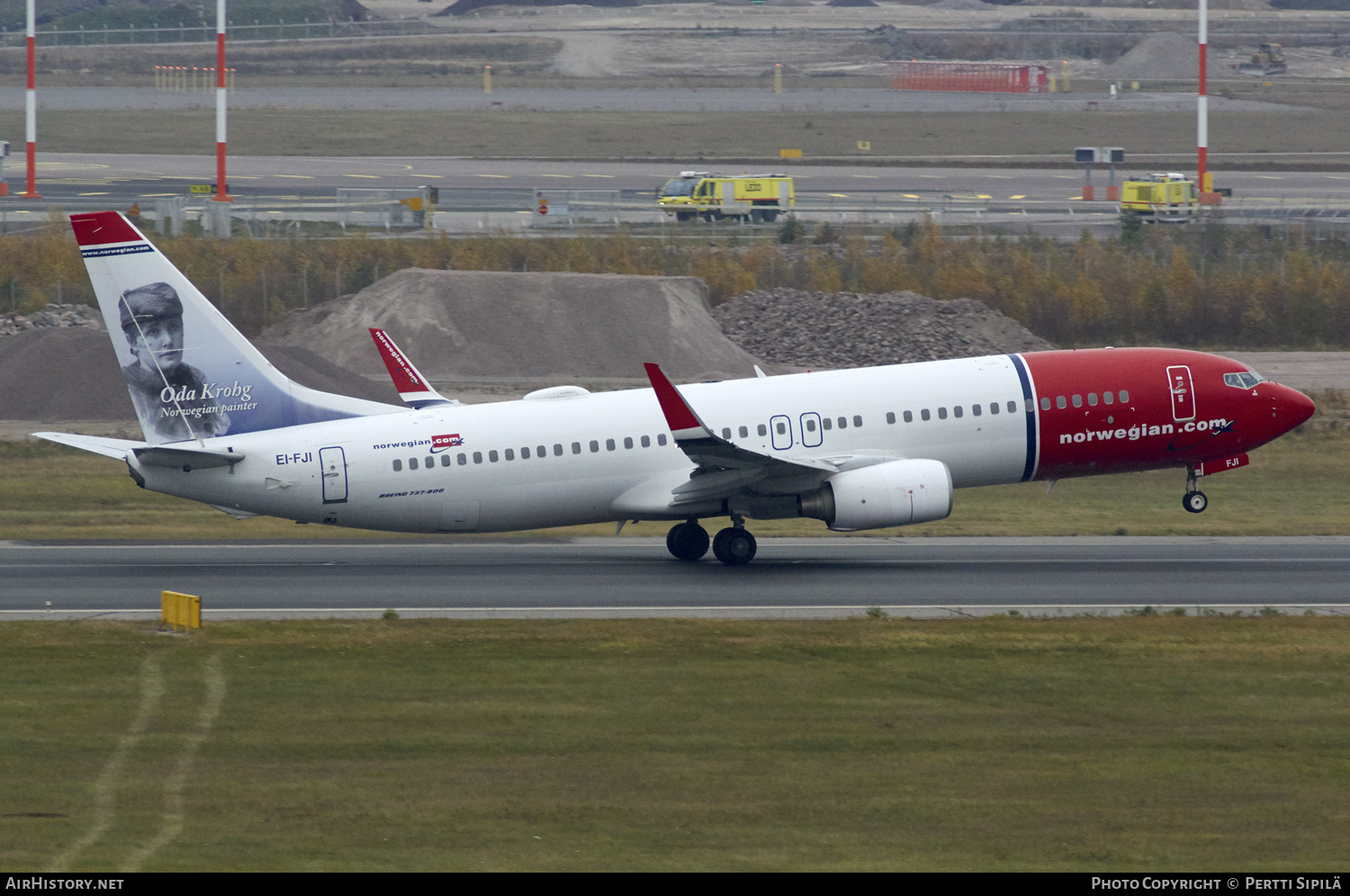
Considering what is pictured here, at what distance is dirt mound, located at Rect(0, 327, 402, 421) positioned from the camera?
57.8 m

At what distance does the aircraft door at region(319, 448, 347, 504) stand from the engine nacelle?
10.2m

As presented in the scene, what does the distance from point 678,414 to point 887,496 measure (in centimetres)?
475

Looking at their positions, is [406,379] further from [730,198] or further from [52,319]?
[730,198]

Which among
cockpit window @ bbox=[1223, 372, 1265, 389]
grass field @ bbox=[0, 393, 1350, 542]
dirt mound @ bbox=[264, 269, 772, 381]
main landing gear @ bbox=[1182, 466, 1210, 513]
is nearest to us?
cockpit window @ bbox=[1223, 372, 1265, 389]

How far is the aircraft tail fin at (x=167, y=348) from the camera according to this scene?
1410 inches

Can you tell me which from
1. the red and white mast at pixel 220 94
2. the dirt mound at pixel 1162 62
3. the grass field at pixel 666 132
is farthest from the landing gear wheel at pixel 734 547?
the dirt mound at pixel 1162 62

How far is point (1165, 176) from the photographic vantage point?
3725 inches

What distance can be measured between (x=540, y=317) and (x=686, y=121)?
77.9 metres

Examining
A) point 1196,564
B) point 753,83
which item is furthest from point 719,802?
point 753,83

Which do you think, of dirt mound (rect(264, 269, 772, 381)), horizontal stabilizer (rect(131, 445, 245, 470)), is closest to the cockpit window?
horizontal stabilizer (rect(131, 445, 245, 470))

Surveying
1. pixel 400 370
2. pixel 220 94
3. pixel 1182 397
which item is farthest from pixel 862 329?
pixel 220 94

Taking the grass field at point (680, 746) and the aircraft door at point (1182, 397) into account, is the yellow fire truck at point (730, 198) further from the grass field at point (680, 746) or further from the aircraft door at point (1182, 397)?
the grass field at point (680, 746)

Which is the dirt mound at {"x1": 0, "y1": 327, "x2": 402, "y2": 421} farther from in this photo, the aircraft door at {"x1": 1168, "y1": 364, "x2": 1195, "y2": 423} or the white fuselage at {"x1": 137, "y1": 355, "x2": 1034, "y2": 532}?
the aircraft door at {"x1": 1168, "y1": 364, "x2": 1195, "y2": 423}

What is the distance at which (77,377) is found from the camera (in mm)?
58469
